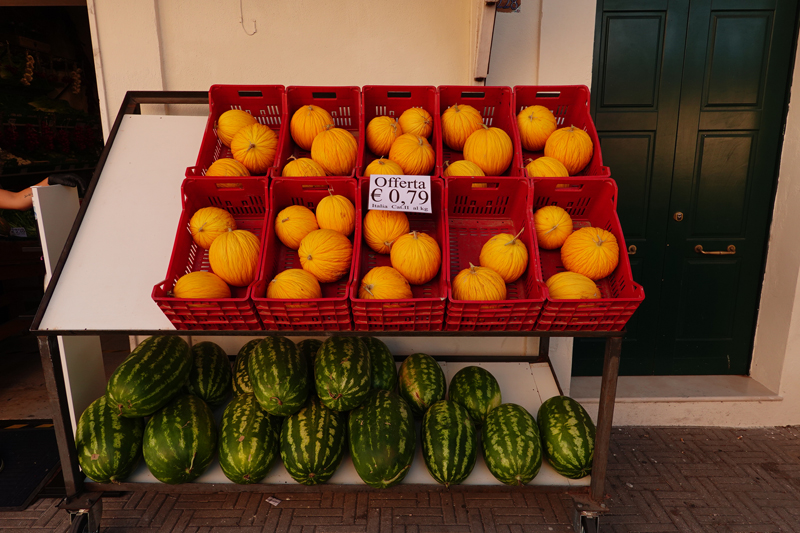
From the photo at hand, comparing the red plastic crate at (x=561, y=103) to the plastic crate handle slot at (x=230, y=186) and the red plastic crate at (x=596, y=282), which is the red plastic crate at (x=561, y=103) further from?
the plastic crate handle slot at (x=230, y=186)

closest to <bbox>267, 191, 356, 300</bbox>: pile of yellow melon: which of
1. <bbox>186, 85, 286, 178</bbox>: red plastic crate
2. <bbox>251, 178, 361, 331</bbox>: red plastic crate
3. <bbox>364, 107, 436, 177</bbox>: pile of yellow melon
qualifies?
<bbox>251, 178, 361, 331</bbox>: red plastic crate

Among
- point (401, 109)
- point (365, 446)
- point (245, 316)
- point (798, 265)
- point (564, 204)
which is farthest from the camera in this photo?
point (798, 265)

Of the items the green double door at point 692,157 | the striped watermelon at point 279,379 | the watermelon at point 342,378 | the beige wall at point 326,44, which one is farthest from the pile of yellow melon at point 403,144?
the green double door at point 692,157

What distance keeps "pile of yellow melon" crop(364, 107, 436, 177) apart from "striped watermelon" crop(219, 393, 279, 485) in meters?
1.35

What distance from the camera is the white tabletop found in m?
2.09

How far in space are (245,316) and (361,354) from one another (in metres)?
0.72

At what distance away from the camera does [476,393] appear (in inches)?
97.7

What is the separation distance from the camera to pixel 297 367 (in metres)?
2.34

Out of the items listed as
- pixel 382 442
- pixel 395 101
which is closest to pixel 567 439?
pixel 382 442

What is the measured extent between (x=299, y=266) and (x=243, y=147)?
27.7 inches

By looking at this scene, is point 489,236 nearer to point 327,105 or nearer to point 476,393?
point 476,393

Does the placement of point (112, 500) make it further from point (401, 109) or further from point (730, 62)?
point (730, 62)

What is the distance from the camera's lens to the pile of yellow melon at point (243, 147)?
89.5 inches

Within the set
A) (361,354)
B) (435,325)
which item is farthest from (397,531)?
(435,325)
